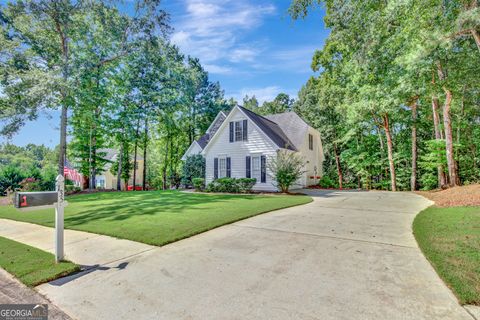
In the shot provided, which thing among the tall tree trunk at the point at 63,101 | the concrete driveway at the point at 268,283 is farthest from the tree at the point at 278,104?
the concrete driveway at the point at 268,283

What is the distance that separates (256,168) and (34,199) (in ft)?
43.8

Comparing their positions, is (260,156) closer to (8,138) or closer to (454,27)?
(454,27)

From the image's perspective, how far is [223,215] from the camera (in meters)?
6.96

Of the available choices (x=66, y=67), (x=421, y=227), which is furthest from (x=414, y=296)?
(x=66, y=67)

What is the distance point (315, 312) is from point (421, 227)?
465cm

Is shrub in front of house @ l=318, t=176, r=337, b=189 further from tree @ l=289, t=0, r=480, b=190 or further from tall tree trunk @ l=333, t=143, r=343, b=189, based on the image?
tall tree trunk @ l=333, t=143, r=343, b=189

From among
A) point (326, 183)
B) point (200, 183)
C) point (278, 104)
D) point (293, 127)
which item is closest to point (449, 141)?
point (326, 183)

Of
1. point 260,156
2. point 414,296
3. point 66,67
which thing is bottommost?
point 414,296

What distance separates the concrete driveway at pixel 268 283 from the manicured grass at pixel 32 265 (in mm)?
263

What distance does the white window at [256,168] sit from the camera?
15953mm

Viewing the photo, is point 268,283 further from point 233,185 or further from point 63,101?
point 63,101

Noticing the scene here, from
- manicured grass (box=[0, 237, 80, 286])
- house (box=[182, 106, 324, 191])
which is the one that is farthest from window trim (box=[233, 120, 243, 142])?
manicured grass (box=[0, 237, 80, 286])

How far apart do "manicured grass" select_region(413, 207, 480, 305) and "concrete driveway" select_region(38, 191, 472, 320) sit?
15 centimetres

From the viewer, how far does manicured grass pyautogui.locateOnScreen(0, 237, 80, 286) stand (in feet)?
10.6
